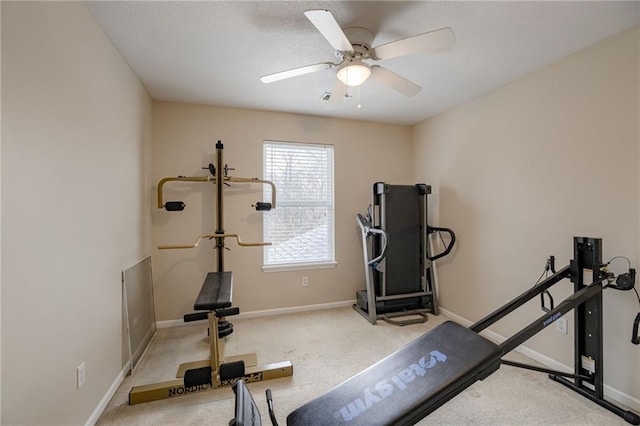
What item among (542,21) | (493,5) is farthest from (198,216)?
(542,21)

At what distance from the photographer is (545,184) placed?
7.72 feet

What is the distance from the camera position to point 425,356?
1.44 metres

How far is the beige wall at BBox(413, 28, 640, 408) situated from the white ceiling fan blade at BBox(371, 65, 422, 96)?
1.19 meters

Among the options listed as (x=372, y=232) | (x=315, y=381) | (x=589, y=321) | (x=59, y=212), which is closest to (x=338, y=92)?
(x=372, y=232)

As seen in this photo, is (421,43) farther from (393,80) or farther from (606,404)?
(606,404)

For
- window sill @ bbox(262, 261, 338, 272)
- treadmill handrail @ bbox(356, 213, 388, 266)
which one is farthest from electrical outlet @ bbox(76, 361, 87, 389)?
treadmill handrail @ bbox(356, 213, 388, 266)

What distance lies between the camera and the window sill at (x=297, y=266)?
11.5ft

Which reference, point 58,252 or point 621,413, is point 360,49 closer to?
point 58,252

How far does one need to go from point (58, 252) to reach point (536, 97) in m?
3.55

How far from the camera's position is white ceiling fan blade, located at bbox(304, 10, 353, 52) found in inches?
53.5

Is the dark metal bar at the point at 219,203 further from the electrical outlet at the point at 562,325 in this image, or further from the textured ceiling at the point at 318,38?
the electrical outlet at the point at 562,325

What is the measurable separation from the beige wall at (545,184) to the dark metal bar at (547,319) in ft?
1.36

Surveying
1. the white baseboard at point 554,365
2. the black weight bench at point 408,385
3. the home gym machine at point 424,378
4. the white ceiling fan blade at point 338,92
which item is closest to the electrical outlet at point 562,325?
the white baseboard at point 554,365

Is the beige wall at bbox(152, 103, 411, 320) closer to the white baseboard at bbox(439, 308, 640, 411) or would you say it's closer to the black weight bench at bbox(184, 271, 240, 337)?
the black weight bench at bbox(184, 271, 240, 337)
